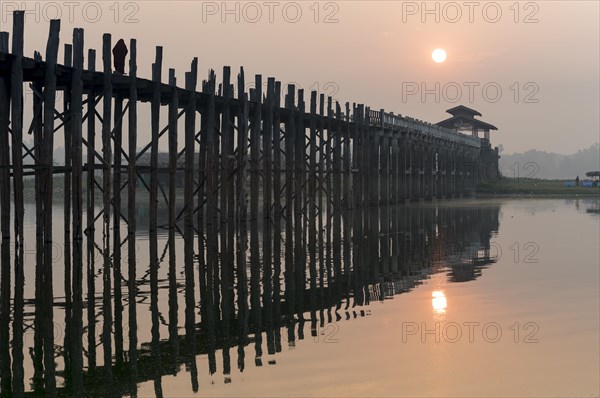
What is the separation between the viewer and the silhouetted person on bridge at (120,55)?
78.2 ft

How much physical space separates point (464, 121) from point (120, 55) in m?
65.0

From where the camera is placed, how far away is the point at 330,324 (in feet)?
39.1

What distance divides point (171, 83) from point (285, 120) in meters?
10.1

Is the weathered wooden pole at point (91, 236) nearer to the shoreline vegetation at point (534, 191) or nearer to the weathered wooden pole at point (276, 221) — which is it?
the weathered wooden pole at point (276, 221)

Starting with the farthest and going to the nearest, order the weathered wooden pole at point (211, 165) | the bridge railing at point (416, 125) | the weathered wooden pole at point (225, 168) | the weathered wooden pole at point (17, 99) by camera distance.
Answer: the bridge railing at point (416, 125)
the weathered wooden pole at point (211, 165)
the weathered wooden pole at point (225, 168)
the weathered wooden pole at point (17, 99)

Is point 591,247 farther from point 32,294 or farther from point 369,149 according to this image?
point 369,149

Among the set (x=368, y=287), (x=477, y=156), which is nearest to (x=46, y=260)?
(x=368, y=287)

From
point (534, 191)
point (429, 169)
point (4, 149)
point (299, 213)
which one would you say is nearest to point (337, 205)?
point (299, 213)

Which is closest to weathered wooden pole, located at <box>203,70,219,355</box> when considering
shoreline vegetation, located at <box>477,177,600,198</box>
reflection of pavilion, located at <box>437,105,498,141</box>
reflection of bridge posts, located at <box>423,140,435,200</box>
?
reflection of bridge posts, located at <box>423,140,435,200</box>

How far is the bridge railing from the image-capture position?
46.6 metres

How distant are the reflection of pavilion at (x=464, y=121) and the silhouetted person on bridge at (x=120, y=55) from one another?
207 ft

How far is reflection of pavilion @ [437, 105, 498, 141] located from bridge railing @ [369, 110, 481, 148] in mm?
8712

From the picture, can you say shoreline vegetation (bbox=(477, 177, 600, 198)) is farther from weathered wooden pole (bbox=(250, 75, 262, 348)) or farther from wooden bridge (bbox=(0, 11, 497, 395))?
weathered wooden pole (bbox=(250, 75, 262, 348))

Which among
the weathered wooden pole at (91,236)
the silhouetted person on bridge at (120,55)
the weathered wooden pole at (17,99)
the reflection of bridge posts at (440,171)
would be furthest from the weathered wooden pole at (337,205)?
the reflection of bridge posts at (440,171)
